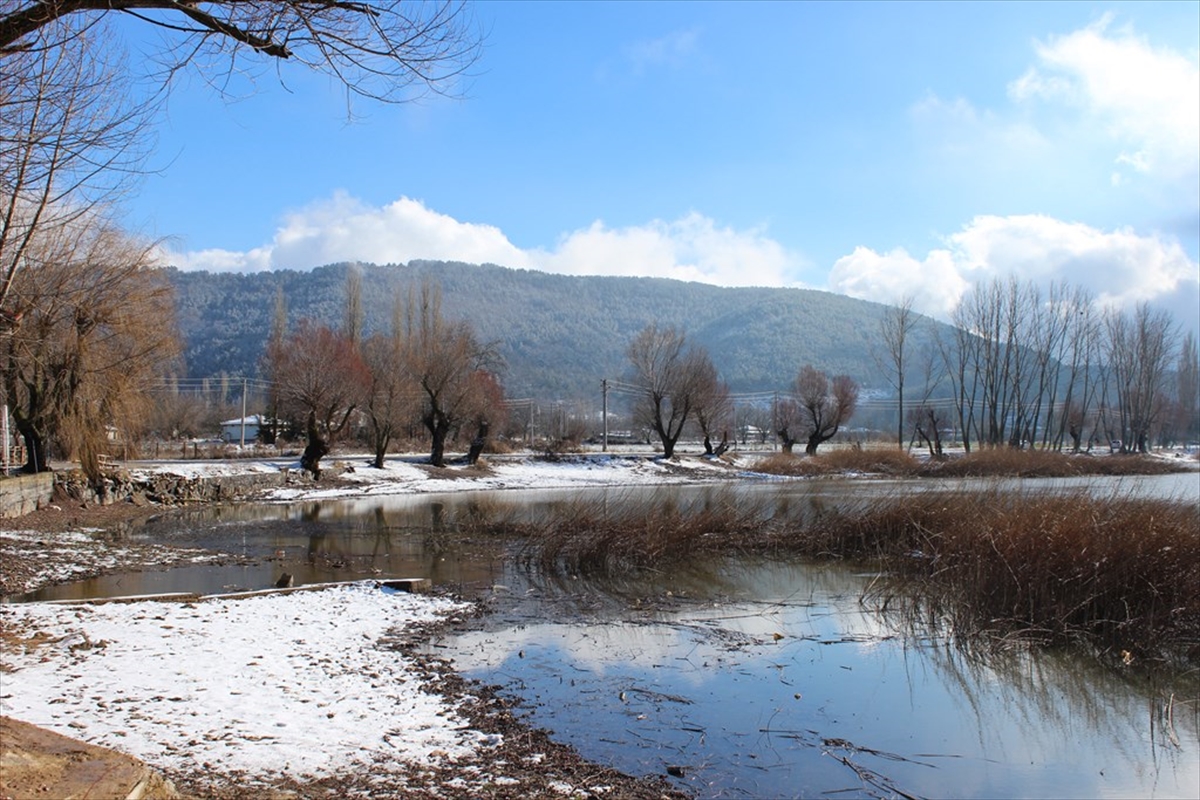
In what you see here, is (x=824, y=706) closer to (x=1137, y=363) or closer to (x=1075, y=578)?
(x=1075, y=578)

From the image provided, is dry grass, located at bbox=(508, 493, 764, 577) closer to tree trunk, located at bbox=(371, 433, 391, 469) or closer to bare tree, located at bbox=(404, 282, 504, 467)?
tree trunk, located at bbox=(371, 433, 391, 469)

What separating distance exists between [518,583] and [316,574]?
3407mm

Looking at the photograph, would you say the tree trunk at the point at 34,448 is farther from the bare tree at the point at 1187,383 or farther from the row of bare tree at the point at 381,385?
the bare tree at the point at 1187,383

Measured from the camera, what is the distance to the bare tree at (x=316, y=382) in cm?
3459

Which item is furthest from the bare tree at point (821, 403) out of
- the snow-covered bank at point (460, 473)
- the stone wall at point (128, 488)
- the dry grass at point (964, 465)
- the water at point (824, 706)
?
the water at point (824, 706)

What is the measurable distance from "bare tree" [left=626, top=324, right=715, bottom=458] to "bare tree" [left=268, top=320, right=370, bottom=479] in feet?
64.3

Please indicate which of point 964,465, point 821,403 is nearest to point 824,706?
point 964,465

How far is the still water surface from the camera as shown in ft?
21.7

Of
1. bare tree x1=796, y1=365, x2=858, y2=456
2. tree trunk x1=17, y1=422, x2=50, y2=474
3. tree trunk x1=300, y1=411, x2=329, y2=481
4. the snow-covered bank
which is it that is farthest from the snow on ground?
bare tree x1=796, y1=365, x2=858, y2=456

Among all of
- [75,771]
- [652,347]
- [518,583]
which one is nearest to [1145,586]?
[518,583]

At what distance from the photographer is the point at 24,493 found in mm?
19453

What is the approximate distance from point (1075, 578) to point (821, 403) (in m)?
51.7

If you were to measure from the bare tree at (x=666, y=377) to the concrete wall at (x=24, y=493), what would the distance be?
3520 cm

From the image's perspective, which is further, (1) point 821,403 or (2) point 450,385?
(1) point 821,403
